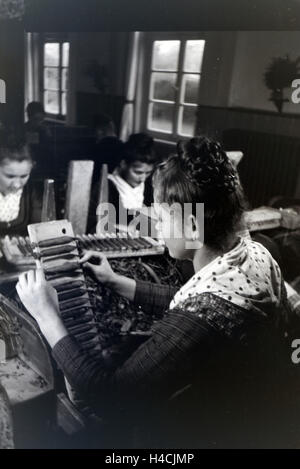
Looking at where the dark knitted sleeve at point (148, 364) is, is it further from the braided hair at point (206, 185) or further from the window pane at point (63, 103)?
the window pane at point (63, 103)

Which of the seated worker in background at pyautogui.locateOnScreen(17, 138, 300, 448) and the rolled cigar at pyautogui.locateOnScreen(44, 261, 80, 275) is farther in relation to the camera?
the rolled cigar at pyautogui.locateOnScreen(44, 261, 80, 275)

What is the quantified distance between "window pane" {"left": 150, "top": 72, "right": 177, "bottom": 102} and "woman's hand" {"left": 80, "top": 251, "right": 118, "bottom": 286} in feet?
1.60

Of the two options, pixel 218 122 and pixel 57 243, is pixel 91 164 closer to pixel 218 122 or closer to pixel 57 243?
pixel 57 243

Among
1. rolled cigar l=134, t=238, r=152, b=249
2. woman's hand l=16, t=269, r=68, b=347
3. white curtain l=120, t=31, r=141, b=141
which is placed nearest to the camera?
woman's hand l=16, t=269, r=68, b=347

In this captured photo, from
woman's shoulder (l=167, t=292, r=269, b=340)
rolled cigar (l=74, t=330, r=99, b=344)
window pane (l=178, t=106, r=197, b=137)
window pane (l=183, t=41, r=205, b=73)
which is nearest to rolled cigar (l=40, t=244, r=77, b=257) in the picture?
rolled cigar (l=74, t=330, r=99, b=344)

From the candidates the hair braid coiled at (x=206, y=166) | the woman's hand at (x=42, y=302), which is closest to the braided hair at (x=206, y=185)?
the hair braid coiled at (x=206, y=166)

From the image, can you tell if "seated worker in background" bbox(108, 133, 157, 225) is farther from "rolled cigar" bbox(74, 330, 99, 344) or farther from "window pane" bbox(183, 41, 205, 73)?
"rolled cigar" bbox(74, 330, 99, 344)

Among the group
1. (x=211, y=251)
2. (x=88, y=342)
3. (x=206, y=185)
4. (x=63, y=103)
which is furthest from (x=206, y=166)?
(x=88, y=342)

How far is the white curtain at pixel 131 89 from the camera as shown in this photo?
115cm

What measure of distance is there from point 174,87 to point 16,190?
0.54 meters

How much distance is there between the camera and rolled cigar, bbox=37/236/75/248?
1105 millimetres

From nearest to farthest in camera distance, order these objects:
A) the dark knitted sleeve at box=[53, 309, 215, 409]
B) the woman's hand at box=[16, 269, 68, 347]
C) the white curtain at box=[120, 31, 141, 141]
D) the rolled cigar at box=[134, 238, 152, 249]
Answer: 1. the dark knitted sleeve at box=[53, 309, 215, 409]
2. the woman's hand at box=[16, 269, 68, 347]
3. the white curtain at box=[120, 31, 141, 141]
4. the rolled cigar at box=[134, 238, 152, 249]

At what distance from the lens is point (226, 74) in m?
1.24
